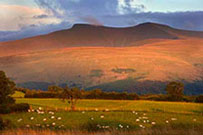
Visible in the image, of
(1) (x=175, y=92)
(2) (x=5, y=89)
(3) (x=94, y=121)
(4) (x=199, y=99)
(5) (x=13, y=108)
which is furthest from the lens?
(1) (x=175, y=92)

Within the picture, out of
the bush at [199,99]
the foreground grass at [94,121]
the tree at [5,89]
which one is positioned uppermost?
the tree at [5,89]

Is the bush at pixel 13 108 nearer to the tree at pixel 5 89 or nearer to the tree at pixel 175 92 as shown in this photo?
the tree at pixel 5 89

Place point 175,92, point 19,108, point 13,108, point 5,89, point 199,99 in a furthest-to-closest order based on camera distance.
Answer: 1. point 175,92
2. point 199,99
3. point 5,89
4. point 19,108
5. point 13,108

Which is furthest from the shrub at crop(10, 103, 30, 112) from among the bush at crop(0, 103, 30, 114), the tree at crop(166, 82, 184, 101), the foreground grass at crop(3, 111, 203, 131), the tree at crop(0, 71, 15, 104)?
the tree at crop(166, 82, 184, 101)

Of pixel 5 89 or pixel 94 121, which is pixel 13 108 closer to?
pixel 5 89

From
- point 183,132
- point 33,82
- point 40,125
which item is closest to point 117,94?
point 40,125

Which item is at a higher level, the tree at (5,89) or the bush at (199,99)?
the tree at (5,89)

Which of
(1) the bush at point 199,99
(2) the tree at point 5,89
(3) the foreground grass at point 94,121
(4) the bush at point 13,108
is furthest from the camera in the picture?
(1) the bush at point 199,99

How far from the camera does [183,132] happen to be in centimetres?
1295

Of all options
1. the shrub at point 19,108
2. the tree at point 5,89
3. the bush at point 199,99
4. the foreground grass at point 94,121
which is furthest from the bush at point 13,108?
the bush at point 199,99

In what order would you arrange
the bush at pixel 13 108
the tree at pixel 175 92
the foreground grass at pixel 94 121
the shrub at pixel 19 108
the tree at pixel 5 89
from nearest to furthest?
the foreground grass at pixel 94 121 → the bush at pixel 13 108 → the shrub at pixel 19 108 → the tree at pixel 5 89 → the tree at pixel 175 92

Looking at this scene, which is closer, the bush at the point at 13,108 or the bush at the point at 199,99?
the bush at the point at 13,108

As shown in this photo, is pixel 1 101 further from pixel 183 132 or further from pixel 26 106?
pixel 183 132

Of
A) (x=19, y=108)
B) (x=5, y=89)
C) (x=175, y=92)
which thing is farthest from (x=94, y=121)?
(x=175, y=92)
